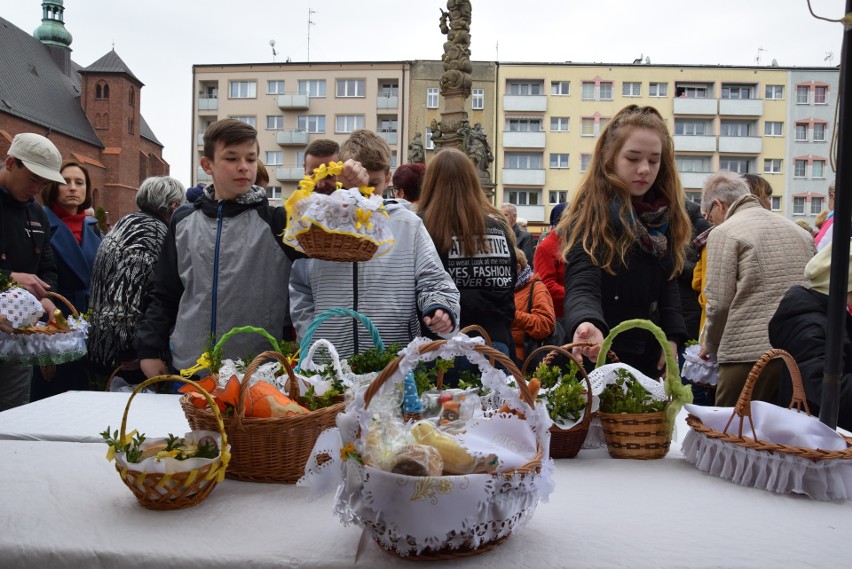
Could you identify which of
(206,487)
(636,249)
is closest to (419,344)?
(206,487)

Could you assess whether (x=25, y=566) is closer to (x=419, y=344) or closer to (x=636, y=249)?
(x=419, y=344)

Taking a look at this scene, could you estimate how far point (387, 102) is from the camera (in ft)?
142

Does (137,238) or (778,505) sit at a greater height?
(137,238)

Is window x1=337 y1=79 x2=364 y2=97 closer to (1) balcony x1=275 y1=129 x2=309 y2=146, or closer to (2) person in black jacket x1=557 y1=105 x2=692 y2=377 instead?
(1) balcony x1=275 y1=129 x2=309 y2=146

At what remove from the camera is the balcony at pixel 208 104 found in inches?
1779

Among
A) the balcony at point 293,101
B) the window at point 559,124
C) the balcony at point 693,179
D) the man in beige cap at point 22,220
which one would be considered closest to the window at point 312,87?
the balcony at point 293,101

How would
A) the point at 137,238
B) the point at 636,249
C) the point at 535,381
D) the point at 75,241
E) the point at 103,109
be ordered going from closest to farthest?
the point at 535,381 < the point at 636,249 < the point at 137,238 < the point at 75,241 < the point at 103,109

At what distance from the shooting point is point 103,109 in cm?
5366

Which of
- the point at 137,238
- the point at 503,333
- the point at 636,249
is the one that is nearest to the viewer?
the point at 636,249

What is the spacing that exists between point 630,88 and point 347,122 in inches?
681

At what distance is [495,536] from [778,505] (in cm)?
81

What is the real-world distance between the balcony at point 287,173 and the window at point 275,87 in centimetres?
473

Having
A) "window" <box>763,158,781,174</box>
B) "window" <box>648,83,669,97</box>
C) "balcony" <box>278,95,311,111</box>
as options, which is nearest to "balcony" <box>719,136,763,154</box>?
"window" <box>763,158,781,174</box>

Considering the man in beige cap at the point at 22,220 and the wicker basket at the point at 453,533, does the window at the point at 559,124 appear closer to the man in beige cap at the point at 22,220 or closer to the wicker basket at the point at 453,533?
the man in beige cap at the point at 22,220
